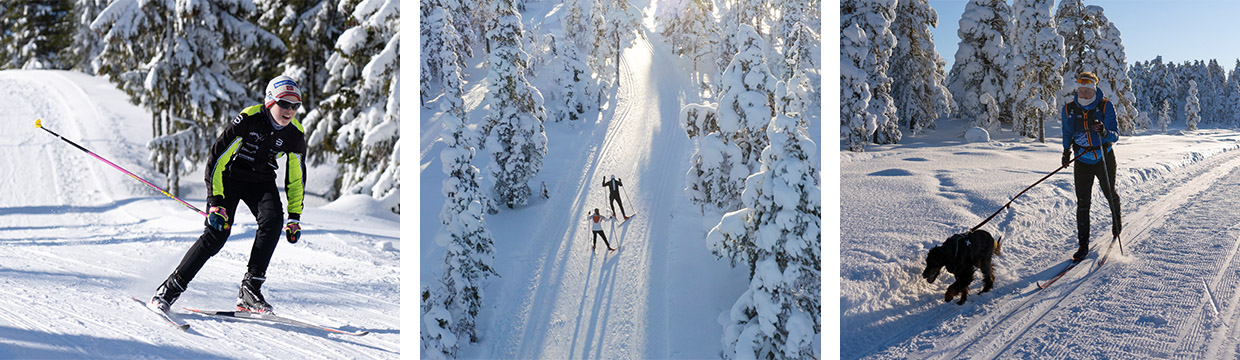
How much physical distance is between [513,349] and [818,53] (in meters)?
2.35

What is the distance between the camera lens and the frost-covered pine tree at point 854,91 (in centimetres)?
1162

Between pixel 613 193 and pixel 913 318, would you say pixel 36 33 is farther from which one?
pixel 913 318

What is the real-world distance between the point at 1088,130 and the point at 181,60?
1495 centimetres

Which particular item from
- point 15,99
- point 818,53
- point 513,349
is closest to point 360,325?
point 513,349

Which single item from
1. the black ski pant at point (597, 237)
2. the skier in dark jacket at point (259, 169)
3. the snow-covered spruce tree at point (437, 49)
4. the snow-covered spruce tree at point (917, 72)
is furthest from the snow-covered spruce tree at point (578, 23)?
the snow-covered spruce tree at point (917, 72)

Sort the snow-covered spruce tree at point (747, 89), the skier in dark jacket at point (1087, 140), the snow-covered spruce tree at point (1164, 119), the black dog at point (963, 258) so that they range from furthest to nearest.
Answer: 1. the snow-covered spruce tree at point (1164, 119)
2. the skier in dark jacket at point (1087, 140)
3. the black dog at point (963, 258)
4. the snow-covered spruce tree at point (747, 89)

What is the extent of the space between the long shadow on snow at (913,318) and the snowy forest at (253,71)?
7.99m

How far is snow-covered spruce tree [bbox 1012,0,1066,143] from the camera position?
13306mm

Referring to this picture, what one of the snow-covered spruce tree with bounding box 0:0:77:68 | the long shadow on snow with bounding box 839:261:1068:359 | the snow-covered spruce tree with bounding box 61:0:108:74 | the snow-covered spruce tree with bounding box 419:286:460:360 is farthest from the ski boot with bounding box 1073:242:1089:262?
the snow-covered spruce tree with bounding box 0:0:77:68

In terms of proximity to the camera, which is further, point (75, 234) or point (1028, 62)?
point (1028, 62)

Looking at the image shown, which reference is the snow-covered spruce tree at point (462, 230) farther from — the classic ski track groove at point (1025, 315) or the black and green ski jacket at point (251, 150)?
the classic ski track groove at point (1025, 315)

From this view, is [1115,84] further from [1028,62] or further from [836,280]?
Answer: [836,280]

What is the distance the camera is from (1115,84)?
14312 mm

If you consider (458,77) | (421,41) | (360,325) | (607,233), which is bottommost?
(360,325)
